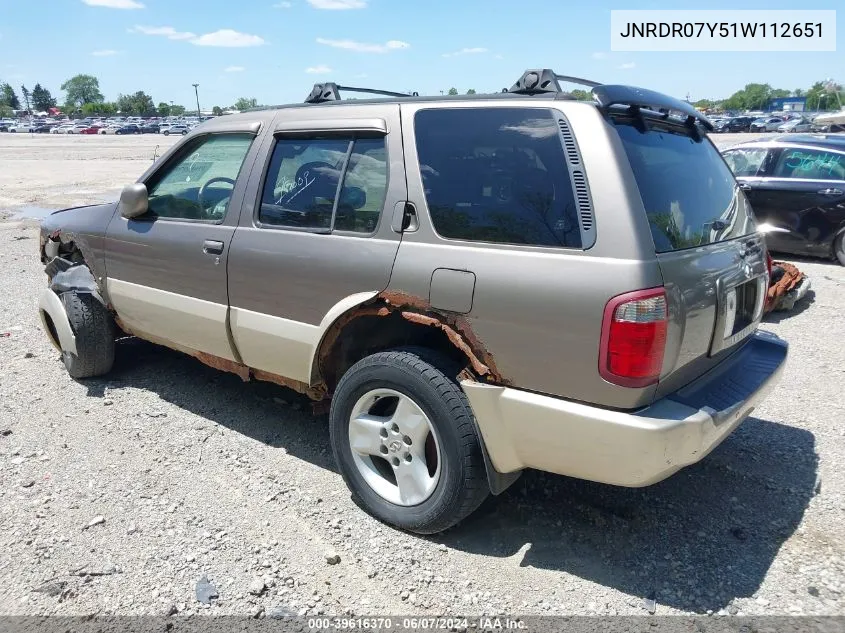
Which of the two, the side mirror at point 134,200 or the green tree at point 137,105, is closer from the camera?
the side mirror at point 134,200

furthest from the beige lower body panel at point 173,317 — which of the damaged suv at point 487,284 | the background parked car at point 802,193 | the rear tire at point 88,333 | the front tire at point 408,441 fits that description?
the background parked car at point 802,193

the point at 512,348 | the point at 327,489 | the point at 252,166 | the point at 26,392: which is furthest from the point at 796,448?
the point at 26,392

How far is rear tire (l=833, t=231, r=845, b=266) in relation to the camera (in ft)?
28.8

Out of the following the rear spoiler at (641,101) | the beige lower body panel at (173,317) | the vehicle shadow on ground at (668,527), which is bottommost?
the vehicle shadow on ground at (668,527)

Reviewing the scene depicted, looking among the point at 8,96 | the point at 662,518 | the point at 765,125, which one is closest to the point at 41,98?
the point at 8,96

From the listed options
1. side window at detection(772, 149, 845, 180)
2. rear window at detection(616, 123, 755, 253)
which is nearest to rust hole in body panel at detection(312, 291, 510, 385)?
rear window at detection(616, 123, 755, 253)

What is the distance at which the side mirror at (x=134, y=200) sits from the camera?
4.11 m

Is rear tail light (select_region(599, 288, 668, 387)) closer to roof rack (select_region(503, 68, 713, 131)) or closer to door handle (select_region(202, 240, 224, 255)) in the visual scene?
roof rack (select_region(503, 68, 713, 131))

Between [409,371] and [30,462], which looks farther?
[30,462]

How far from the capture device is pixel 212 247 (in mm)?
3732

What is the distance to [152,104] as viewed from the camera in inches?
5522

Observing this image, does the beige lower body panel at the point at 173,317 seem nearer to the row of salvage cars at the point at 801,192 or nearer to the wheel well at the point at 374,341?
the wheel well at the point at 374,341

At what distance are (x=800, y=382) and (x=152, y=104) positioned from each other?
155762mm

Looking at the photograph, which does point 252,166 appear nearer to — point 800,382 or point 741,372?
point 741,372
